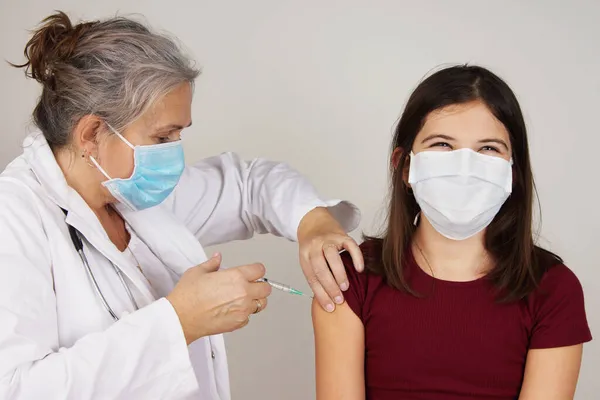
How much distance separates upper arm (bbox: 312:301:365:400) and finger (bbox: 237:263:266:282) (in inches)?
8.0

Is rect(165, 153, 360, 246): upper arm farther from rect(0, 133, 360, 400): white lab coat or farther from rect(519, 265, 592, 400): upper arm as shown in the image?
rect(519, 265, 592, 400): upper arm

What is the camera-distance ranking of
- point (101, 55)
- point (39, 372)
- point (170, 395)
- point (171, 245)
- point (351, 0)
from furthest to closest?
point (351, 0) → point (171, 245) → point (101, 55) → point (170, 395) → point (39, 372)

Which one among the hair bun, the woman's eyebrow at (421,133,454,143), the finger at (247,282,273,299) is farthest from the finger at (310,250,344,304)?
the hair bun

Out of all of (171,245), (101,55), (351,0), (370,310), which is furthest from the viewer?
(351,0)

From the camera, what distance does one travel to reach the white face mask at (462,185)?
1.67 meters

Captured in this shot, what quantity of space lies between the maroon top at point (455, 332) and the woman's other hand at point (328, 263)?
65mm

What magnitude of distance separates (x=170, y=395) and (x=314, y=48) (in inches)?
55.9

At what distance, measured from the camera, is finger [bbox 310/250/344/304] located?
5.66 ft

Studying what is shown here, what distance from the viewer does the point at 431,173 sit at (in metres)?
1.70

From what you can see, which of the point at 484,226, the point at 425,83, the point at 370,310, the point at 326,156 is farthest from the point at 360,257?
the point at 326,156

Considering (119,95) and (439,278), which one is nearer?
(119,95)

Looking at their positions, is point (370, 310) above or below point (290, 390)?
above

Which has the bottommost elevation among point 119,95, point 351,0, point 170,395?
point 170,395

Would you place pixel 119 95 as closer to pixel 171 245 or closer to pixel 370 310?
pixel 171 245
